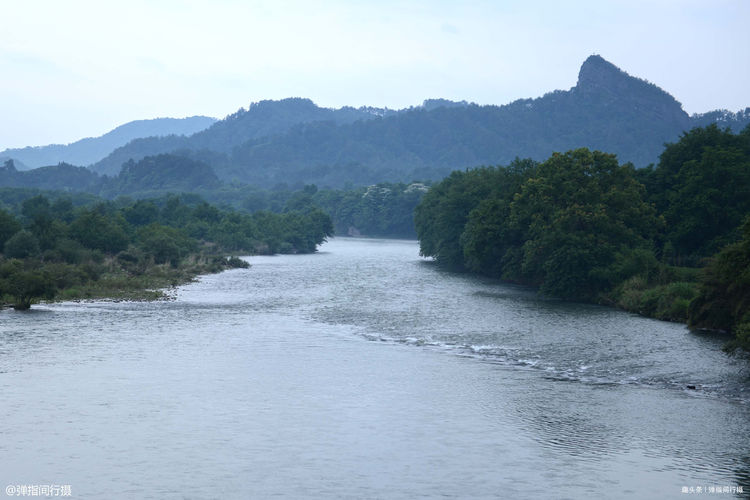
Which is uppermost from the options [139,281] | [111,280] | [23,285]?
[23,285]

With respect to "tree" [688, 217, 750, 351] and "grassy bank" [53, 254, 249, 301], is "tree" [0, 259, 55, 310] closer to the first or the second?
"grassy bank" [53, 254, 249, 301]

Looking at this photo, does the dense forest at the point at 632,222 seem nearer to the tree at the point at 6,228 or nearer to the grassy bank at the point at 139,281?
the grassy bank at the point at 139,281

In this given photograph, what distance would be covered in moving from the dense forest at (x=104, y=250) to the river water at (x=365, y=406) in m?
4.84

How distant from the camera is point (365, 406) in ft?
108

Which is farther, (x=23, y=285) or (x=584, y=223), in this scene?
(x=584, y=223)

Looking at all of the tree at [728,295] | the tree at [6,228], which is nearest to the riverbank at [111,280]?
the tree at [6,228]

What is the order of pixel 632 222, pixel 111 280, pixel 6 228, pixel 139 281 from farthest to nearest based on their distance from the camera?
pixel 6 228, pixel 139 281, pixel 111 280, pixel 632 222

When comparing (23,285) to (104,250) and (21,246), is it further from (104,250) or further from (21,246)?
(104,250)

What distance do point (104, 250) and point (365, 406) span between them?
6713cm

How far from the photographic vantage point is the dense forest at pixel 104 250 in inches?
2525

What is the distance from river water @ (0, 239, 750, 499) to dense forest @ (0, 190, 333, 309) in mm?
4844

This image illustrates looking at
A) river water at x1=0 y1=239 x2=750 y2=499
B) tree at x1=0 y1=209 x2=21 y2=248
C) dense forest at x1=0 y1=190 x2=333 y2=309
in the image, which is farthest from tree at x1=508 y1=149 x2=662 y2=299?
tree at x1=0 y1=209 x2=21 y2=248

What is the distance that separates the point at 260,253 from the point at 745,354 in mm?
118985

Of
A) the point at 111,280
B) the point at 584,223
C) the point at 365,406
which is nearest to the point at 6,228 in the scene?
the point at 111,280
